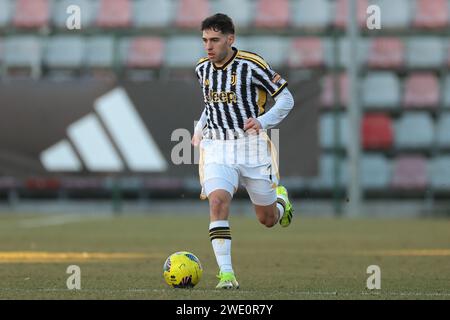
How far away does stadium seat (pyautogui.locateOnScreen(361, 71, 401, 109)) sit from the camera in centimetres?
2073

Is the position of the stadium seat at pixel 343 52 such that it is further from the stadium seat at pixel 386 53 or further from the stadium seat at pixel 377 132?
the stadium seat at pixel 377 132

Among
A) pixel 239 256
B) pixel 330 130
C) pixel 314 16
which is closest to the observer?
pixel 239 256

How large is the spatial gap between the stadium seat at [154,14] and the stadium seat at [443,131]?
18.2ft

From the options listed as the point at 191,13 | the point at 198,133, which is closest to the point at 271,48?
the point at 191,13

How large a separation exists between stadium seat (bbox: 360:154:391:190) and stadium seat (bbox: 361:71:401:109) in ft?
3.79

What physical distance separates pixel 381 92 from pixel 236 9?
325cm

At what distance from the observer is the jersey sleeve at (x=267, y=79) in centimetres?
793

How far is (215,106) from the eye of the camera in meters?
7.95

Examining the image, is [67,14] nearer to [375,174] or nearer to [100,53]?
[100,53]

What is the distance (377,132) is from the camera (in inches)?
809

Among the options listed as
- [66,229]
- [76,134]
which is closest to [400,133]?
[76,134]

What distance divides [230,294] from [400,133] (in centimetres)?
1408
